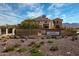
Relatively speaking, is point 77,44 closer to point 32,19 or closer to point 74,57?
point 74,57

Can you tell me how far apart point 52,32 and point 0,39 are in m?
0.52

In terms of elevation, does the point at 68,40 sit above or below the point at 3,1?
below

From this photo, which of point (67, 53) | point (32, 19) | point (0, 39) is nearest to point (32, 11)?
point (32, 19)

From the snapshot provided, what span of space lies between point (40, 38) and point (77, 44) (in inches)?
14.4

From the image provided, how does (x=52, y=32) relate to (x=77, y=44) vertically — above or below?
above

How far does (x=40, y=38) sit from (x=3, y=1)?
0.51 meters

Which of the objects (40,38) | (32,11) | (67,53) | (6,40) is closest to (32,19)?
(32,11)

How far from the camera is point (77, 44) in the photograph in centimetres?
182

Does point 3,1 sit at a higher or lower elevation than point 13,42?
higher

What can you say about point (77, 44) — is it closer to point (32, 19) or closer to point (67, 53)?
point (67, 53)

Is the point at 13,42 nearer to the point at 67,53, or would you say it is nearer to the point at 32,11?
the point at 32,11

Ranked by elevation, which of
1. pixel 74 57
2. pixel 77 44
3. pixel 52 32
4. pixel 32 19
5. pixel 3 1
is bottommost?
pixel 74 57

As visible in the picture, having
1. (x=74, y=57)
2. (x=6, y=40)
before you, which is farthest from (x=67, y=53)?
(x=6, y=40)

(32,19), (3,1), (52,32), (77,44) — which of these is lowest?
(77,44)
